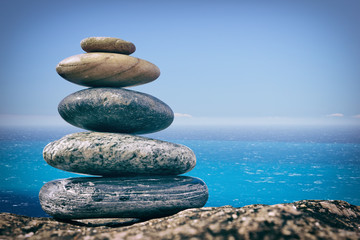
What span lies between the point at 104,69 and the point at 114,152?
1.79 meters

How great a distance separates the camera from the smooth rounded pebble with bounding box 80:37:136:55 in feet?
18.2

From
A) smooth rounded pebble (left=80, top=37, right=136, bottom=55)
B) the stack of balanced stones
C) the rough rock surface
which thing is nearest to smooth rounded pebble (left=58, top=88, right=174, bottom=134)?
the stack of balanced stones

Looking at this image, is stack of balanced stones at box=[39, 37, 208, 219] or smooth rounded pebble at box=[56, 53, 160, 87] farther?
smooth rounded pebble at box=[56, 53, 160, 87]

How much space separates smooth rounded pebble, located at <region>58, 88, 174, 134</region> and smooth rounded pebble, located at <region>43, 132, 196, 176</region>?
358 mm

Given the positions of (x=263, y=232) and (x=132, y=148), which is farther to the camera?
(x=132, y=148)

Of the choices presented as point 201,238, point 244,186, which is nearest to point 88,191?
point 201,238

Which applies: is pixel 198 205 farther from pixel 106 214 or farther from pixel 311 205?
pixel 311 205

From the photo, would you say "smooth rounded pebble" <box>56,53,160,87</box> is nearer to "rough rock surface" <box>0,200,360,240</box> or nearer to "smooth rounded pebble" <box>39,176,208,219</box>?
"smooth rounded pebble" <box>39,176,208,219</box>

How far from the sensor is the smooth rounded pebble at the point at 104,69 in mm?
5297

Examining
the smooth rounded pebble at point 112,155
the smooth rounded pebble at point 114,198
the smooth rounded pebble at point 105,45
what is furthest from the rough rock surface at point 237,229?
the smooth rounded pebble at point 105,45

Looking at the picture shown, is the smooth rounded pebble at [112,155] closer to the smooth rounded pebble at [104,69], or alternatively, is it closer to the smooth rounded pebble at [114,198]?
the smooth rounded pebble at [114,198]

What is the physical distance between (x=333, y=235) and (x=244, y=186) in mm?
25404

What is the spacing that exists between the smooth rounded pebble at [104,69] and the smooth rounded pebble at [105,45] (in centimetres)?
29

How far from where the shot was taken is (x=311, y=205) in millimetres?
3855
